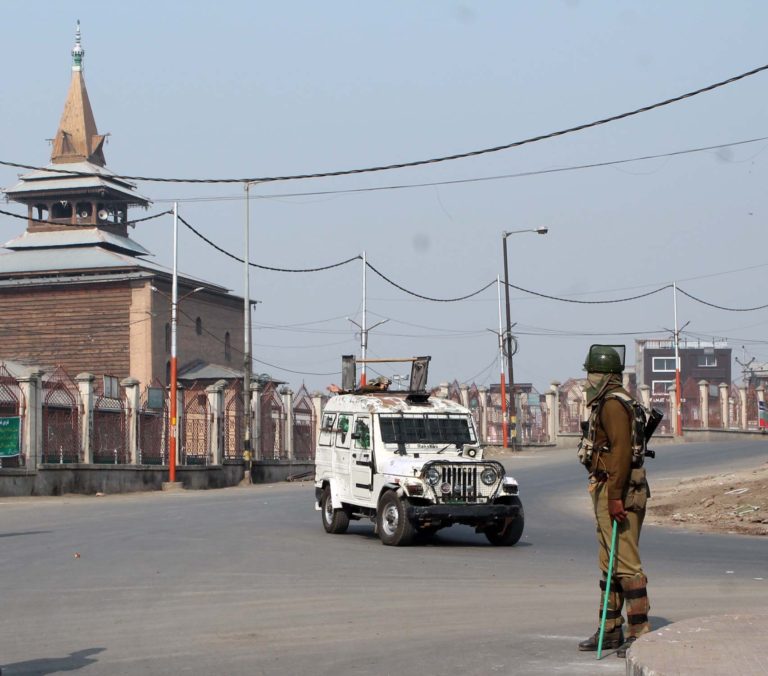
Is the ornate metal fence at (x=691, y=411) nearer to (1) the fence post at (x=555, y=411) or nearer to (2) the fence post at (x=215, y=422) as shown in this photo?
(1) the fence post at (x=555, y=411)

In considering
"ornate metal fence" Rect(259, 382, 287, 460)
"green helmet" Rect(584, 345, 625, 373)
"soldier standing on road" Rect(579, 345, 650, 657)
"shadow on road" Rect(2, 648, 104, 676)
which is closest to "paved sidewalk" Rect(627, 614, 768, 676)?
"soldier standing on road" Rect(579, 345, 650, 657)

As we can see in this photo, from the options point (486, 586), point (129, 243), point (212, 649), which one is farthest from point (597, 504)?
point (129, 243)

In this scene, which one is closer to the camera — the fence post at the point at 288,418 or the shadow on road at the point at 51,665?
the shadow on road at the point at 51,665

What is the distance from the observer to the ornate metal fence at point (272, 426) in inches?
1937

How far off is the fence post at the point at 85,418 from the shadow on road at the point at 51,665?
27.3 m

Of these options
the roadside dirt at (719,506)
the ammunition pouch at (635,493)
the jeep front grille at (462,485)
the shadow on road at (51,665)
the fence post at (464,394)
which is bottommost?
the roadside dirt at (719,506)

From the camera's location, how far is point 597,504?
8.66 m

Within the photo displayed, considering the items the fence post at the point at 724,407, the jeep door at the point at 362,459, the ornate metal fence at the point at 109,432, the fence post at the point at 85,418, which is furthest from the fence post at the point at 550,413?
the jeep door at the point at 362,459

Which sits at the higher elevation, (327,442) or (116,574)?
(327,442)

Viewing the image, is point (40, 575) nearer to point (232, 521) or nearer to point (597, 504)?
point (597, 504)

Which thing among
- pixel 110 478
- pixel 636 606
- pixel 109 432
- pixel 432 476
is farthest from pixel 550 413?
pixel 636 606

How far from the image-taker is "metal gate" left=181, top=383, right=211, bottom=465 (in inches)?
1687

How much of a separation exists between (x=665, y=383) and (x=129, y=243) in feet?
254

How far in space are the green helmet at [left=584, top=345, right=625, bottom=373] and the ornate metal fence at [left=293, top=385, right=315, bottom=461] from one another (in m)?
43.2
